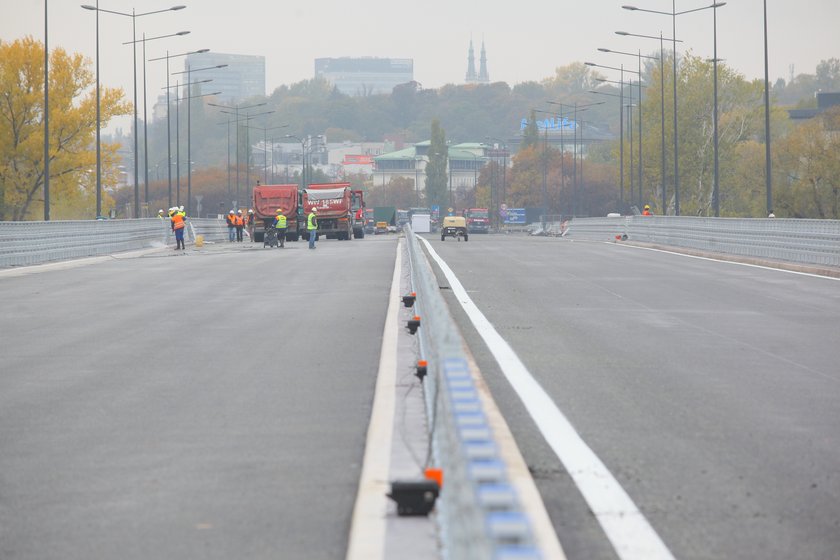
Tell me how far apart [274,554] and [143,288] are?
19.0 meters

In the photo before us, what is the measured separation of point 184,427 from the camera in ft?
30.0

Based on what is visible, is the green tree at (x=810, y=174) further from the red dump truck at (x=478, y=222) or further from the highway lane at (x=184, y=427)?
the highway lane at (x=184, y=427)

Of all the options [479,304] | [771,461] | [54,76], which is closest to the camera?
[771,461]

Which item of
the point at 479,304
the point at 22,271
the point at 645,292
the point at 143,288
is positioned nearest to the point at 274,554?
the point at 479,304

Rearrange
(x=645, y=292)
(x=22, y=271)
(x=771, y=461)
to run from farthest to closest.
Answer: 1. (x=22, y=271)
2. (x=645, y=292)
3. (x=771, y=461)

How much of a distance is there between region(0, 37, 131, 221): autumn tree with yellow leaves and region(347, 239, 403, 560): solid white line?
3033 inches

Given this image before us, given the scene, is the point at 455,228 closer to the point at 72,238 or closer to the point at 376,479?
the point at 72,238

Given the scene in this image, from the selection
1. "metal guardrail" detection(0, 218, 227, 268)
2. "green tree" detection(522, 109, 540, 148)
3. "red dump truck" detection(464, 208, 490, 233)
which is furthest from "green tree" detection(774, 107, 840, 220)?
"green tree" detection(522, 109, 540, 148)

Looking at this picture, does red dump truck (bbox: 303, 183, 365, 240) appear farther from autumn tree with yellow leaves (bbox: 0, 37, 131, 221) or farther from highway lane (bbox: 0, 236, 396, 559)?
highway lane (bbox: 0, 236, 396, 559)

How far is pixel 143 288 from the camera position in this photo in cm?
2439

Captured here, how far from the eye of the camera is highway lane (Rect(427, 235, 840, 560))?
250 inches

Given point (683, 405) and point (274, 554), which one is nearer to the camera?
point (274, 554)

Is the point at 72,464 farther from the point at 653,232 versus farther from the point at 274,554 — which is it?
the point at 653,232

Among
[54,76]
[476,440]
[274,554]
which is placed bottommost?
[274,554]
